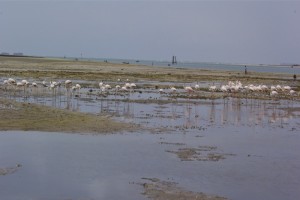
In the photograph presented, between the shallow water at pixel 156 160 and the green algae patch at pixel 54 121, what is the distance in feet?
3.40

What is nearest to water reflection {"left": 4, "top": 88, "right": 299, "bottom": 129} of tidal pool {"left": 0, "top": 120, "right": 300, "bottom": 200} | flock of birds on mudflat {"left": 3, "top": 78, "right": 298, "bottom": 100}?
flock of birds on mudflat {"left": 3, "top": 78, "right": 298, "bottom": 100}

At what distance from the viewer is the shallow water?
37.2ft

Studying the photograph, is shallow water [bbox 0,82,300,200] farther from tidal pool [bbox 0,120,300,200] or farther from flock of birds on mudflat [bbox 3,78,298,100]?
flock of birds on mudflat [bbox 3,78,298,100]

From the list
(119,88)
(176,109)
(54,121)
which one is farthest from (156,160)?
(119,88)

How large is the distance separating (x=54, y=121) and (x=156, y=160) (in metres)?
7.44

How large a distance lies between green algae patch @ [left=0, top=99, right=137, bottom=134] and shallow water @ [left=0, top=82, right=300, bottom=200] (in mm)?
1035

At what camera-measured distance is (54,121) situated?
20.5 meters

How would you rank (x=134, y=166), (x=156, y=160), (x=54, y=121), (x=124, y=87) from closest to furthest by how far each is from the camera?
1. (x=134, y=166)
2. (x=156, y=160)
3. (x=54, y=121)
4. (x=124, y=87)

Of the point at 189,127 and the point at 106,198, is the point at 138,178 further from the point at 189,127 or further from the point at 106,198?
the point at 189,127

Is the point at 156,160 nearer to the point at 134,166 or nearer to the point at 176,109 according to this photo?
the point at 134,166

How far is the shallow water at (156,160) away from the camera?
11.3 meters

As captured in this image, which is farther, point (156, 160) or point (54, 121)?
point (54, 121)

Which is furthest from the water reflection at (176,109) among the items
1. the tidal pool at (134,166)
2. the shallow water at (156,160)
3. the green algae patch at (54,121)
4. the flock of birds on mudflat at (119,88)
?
the tidal pool at (134,166)

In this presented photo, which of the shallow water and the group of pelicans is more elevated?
the group of pelicans
